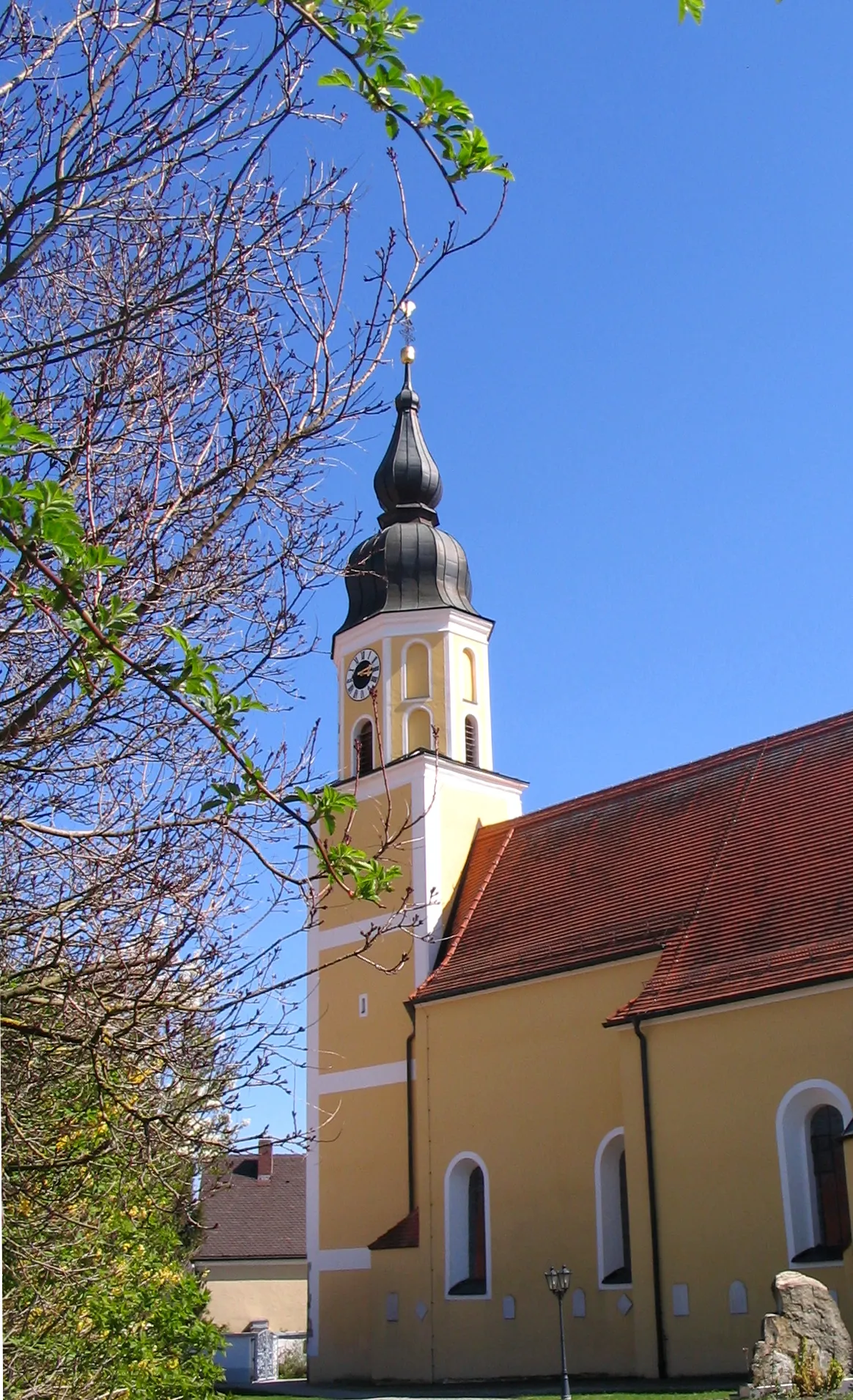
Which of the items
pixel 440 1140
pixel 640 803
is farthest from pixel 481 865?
pixel 440 1140

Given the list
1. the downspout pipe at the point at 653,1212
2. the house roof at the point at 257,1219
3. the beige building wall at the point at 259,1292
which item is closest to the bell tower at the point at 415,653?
the downspout pipe at the point at 653,1212

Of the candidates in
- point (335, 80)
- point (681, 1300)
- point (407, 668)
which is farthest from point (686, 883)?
point (335, 80)

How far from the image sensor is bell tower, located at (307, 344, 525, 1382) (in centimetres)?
2298

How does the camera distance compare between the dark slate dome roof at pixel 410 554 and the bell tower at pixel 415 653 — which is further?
the dark slate dome roof at pixel 410 554

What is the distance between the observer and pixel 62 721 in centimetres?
581

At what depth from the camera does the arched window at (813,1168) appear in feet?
51.7

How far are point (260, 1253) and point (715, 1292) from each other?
21.5m

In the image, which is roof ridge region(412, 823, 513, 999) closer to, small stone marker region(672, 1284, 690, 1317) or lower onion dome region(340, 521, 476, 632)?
lower onion dome region(340, 521, 476, 632)

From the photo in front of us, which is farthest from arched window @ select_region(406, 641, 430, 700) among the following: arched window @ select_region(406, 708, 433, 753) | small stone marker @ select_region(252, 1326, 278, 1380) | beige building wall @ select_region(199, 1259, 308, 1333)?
beige building wall @ select_region(199, 1259, 308, 1333)

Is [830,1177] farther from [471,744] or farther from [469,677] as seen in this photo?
[469,677]

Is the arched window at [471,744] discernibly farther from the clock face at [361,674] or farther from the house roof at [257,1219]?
the house roof at [257,1219]

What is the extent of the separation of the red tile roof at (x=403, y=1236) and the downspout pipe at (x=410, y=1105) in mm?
159

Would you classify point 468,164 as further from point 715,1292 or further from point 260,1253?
point 260,1253

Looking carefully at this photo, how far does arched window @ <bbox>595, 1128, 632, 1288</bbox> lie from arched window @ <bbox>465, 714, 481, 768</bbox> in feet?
29.2
